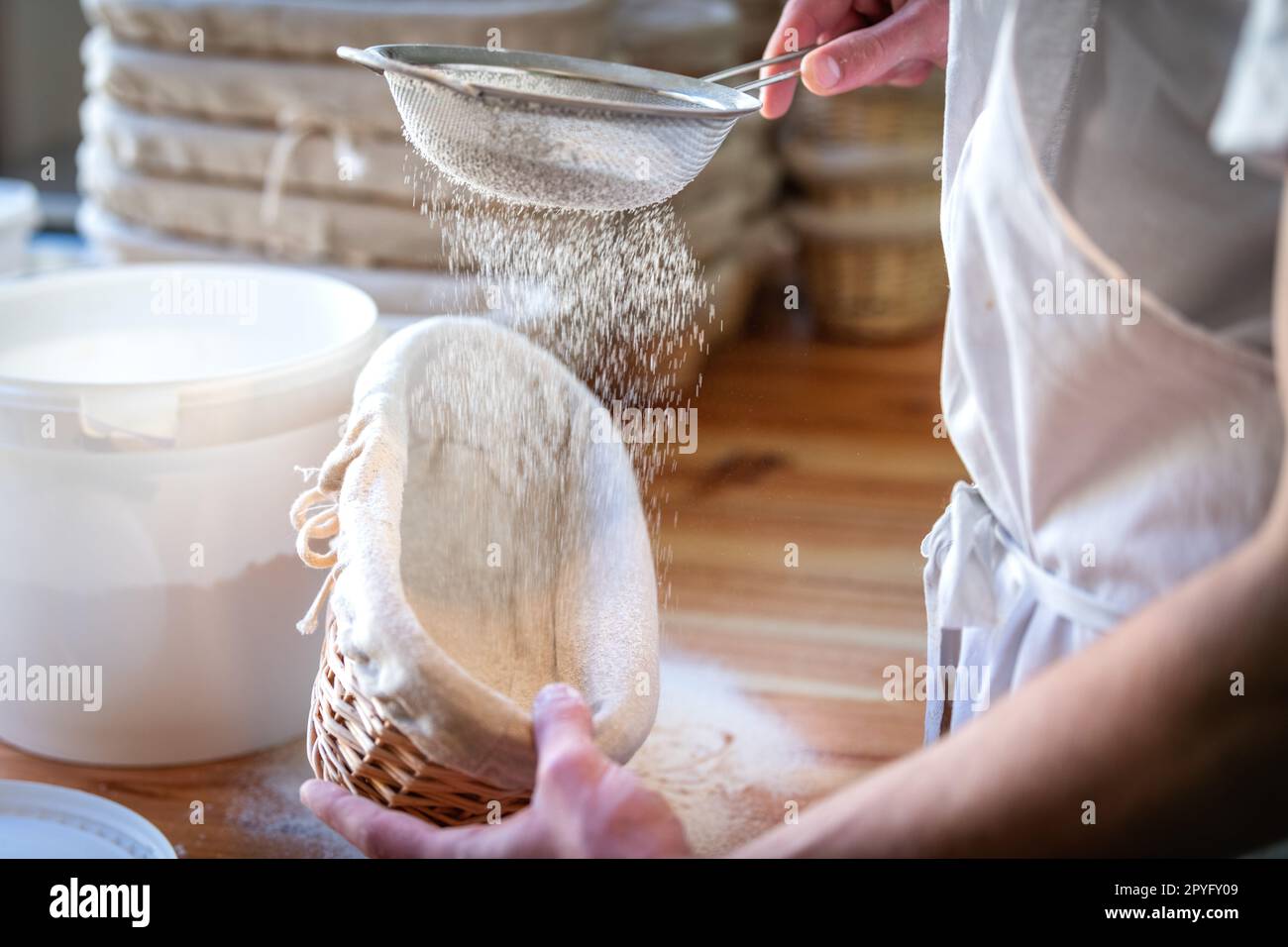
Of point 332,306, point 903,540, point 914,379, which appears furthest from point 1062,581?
point 914,379

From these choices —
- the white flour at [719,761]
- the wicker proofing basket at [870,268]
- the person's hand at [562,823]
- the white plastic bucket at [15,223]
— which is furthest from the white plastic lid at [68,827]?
the wicker proofing basket at [870,268]

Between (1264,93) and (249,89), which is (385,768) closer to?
(1264,93)

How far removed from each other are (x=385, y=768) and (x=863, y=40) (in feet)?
1.50

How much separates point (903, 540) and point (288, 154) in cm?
71

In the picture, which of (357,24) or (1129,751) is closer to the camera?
(1129,751)

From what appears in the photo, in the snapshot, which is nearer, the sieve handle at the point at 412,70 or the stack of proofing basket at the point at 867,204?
the sieve handle at the point at 412,70

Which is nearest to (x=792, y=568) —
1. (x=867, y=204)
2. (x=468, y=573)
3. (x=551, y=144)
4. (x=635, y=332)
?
(x=635, y=332)

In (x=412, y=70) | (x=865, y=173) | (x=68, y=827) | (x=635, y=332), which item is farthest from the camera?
(x=865, y=173)

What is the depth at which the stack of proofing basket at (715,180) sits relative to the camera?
4.52 feet

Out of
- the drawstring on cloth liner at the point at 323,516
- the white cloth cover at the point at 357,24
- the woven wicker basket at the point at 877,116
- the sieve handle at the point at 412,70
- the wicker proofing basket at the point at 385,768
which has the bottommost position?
the wicker proofing basket at the point at 385,768

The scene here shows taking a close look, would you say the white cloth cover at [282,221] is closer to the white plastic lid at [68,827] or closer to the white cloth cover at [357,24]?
the white cloth cover at [357,24]

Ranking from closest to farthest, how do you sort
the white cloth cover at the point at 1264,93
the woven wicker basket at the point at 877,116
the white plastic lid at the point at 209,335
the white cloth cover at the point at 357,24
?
the white cloth cover at the point at 1264,93 < the white plastic lid at the point at 209,335 < the white cloth cover at the point at 357,24 < the woven wicker basket at the point at 877,116

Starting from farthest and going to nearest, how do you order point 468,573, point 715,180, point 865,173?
1. point 865,173
2. point 715,180
3. point 468,573

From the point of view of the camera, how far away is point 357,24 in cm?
119
